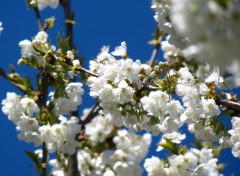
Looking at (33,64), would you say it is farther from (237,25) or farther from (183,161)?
(237,25)

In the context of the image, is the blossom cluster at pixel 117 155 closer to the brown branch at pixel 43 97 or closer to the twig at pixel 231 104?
the brown branch at pixel 43 97

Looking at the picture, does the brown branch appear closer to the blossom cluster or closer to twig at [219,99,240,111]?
the blossom cluster

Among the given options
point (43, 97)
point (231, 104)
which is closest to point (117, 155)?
point (43, 97)

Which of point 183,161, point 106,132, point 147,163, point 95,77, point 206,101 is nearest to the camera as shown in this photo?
point 206,101

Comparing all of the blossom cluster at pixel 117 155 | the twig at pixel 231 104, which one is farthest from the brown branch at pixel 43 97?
the twig at pixel 231 104

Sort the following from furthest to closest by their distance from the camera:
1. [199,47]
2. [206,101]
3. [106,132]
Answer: [106,132] → [206,101] → [199,47]

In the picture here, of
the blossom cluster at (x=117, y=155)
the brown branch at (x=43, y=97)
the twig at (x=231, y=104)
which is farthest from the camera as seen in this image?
the blossom cluster at (x=117, y=155)

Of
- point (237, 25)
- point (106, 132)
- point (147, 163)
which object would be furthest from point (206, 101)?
point (106, 132)

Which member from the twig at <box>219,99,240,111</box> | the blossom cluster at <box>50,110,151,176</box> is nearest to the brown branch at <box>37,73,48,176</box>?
the blossom cluster at <box>50,110,151,176</box>
